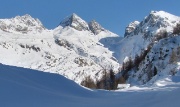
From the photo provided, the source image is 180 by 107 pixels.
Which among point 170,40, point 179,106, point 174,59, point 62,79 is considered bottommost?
point 179,106

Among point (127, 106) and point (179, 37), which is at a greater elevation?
point (179, 37)

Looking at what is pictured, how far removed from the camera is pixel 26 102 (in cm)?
1328

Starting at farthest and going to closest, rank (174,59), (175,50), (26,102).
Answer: (175,50) → (174,59) → (26,102)

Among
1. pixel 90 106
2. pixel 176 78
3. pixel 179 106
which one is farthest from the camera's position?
pixel 176 78

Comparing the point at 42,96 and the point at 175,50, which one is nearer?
the point at 42,96

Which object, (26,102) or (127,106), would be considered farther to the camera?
(127,106)

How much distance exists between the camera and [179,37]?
10219 centimetres

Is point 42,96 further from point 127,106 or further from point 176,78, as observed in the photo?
point 176,78

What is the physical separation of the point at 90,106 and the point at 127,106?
1.38 m

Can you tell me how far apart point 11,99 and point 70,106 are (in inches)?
85.3

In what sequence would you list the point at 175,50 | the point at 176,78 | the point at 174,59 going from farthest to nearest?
the point at 175,50, the point at 174,59, the point at 176,78

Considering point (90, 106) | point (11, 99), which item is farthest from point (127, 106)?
point (11, 99)

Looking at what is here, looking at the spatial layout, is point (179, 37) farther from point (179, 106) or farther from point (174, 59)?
point (179, 106)

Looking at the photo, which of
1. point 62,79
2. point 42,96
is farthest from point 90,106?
point 62,79
